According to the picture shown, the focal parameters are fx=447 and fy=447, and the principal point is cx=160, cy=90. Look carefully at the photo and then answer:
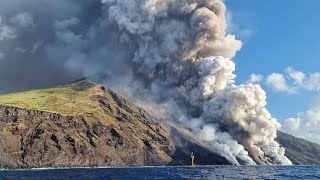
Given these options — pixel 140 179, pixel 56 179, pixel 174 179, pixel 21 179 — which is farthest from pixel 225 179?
pixel 21 179

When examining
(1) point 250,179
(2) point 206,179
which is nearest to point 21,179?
(2) point 206,179

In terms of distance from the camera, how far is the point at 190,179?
125812 millimetres

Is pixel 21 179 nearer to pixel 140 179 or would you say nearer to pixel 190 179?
pixel 140 179

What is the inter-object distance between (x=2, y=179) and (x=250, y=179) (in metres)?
71.9

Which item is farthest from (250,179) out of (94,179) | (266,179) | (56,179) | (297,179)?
(56,179)

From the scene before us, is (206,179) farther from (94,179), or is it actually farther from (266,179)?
(94,179)

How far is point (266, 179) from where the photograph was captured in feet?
424

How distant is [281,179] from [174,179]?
31299 millimetres

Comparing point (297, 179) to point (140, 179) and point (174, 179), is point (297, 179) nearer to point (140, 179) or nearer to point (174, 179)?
point (174, 179)

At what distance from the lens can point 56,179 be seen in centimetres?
12688

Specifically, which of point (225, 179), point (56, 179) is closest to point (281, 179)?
point (225, 179)

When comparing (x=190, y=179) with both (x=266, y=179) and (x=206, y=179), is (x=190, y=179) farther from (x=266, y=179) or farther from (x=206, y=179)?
(x=266, y=179)

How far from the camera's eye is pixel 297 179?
129250 millimetres

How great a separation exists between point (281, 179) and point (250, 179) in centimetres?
953
